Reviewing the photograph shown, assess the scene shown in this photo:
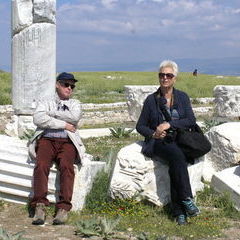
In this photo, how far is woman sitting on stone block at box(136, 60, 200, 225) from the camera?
5.98m

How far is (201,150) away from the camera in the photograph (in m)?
6.32

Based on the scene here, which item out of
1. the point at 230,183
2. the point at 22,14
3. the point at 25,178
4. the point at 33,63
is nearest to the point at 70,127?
the point at 25,178

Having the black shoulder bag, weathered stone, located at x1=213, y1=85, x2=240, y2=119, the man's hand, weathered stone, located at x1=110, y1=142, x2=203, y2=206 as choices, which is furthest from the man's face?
weathered stone, located at x1=213, y1=85, x2=240, y2=119

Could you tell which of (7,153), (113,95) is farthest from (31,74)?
(113,95)

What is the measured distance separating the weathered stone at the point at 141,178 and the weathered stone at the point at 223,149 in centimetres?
124

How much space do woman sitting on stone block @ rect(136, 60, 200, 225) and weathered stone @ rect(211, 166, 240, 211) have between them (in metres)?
0.73

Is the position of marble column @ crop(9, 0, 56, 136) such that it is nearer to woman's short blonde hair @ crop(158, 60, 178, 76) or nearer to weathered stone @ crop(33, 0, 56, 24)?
weathered stone @ crop(33, 0, 56, 24)

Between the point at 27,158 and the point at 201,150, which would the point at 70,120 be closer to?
the point at 27,158

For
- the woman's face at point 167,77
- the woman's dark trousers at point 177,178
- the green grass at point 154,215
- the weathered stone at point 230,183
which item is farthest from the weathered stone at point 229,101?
the woman's dark trousers at point 177,178

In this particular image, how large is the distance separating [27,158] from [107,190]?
115 centimetres

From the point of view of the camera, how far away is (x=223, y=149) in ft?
25.1

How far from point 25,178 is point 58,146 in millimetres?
654

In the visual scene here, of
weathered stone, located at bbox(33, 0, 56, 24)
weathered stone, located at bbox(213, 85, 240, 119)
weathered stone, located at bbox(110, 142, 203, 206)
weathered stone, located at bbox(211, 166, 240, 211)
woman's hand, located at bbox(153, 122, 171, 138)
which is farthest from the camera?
weathered stone, located at bbox(213, 85, 240, 119)

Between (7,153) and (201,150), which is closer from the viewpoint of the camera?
(201,150)
